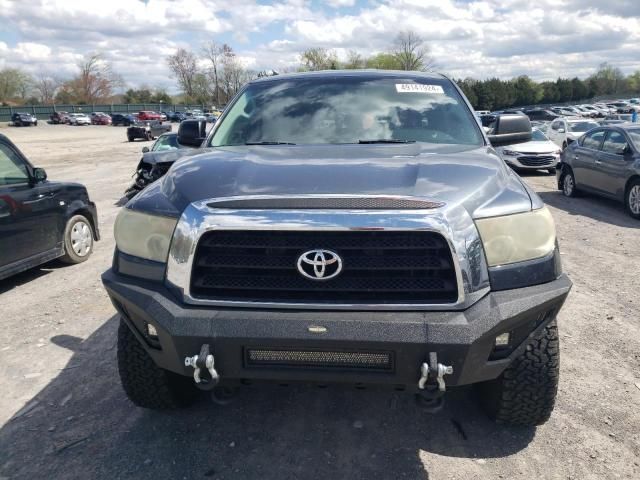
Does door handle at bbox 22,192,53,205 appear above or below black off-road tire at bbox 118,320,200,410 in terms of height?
above

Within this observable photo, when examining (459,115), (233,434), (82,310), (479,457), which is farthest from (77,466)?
(459,115)

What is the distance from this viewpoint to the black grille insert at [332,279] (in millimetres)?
2289

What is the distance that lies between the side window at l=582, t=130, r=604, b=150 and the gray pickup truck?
9.85 metres

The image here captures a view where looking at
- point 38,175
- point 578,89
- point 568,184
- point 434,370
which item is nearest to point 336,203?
point 434,370

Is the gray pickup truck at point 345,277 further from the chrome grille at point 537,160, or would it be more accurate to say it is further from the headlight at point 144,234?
the chrome grille at point 537,160

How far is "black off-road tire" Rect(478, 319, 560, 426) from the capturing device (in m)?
2.66

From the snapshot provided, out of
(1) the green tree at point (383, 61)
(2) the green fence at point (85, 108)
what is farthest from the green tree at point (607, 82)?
(2) the green fence at point (85, 108)

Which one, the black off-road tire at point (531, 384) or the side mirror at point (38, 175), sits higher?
the side mirror at point (38, 175)

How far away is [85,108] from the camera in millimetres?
80688

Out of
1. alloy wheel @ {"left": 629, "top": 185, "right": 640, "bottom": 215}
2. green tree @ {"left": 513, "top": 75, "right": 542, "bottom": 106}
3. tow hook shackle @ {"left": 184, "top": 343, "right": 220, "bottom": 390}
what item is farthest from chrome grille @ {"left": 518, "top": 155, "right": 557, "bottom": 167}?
green tree @ {"left": 513, "top": 75, "right": 542, "bottom": 106}

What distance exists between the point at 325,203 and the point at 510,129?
2374 millimetres

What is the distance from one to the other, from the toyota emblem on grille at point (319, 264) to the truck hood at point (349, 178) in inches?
11.0

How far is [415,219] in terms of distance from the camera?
2238 millimetres

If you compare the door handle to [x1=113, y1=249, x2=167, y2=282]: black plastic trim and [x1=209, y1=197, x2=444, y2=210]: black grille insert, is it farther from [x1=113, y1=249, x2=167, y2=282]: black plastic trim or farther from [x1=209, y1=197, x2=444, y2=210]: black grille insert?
[x1=209, y1=197, x2=444, y2=210]: black grille insert
